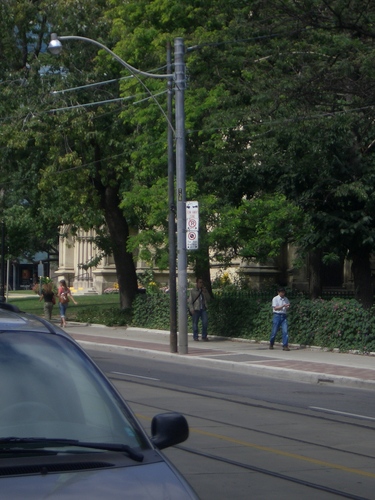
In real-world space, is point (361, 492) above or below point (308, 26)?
below

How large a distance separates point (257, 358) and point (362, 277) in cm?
549

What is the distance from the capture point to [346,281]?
45406 mm

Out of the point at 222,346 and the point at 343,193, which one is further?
the point at 222,346

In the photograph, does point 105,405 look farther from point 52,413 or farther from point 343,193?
point 343,193

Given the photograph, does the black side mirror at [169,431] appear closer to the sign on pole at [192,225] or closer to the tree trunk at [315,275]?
the sign on pole at [192,225]

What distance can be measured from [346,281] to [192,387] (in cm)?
3027

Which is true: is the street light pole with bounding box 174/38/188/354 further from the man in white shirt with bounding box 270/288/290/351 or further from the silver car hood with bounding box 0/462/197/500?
the silver car hood with bounding box 0/462/197/500

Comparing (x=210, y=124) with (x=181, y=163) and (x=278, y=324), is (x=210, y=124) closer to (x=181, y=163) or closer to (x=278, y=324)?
(x=181, y=163)

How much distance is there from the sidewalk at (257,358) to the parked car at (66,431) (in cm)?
1316

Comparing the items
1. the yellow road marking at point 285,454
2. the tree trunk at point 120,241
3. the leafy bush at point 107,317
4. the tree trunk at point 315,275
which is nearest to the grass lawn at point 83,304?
the leafy bush at point 107,317

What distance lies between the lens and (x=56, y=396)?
4281 millimetres

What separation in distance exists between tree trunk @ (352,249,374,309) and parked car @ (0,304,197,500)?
69.4 feet

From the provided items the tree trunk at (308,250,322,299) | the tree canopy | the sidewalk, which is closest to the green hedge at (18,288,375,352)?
the sidewalk

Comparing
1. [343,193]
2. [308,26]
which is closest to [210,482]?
[308,26]
